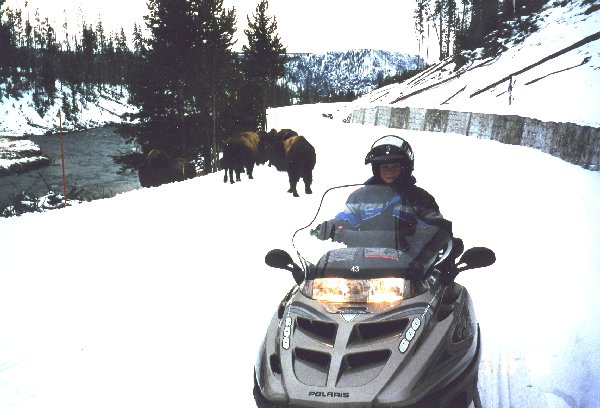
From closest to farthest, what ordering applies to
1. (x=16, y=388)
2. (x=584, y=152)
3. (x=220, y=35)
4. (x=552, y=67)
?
(x=16, y=388), (x=584, y=152), (x=552, y=67), (x=220, y=35)

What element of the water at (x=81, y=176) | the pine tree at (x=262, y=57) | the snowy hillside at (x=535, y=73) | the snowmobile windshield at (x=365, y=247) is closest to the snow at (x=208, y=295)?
the snowmobile windshield at (x=365, y=247)

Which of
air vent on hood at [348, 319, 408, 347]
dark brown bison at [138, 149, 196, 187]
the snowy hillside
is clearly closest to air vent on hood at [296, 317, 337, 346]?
air vent on hood at [348, 319, 408, 347]

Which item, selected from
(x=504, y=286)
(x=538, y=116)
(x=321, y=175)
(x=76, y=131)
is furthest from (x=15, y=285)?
(x=76, y=131)

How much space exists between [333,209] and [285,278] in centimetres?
329

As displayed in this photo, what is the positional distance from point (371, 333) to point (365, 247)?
1.93 ft

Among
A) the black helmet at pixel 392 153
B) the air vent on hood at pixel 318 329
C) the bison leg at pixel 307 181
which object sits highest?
the black helmet at pixel 392 153

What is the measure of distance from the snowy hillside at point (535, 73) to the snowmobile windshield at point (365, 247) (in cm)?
1098

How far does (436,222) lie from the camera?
10.6 ft

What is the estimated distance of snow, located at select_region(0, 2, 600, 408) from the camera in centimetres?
382

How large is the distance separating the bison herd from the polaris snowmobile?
9722 mm

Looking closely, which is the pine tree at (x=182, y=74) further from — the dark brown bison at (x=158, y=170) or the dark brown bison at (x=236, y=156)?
the dark brown bison at (x=236, y=156)

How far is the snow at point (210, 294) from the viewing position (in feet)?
12.5

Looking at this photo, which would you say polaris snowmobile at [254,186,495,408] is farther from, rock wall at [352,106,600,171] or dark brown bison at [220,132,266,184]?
dark brown bison at [220,132,266,184]

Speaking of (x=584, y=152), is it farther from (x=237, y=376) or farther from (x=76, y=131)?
(x=76, y=131)
